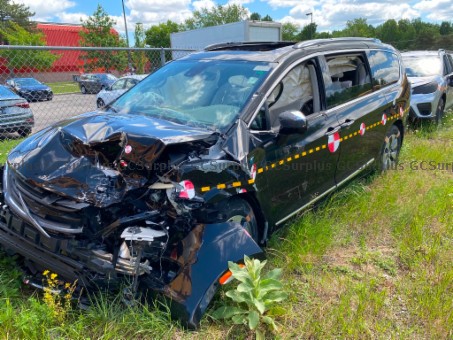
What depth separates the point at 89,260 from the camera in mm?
2195

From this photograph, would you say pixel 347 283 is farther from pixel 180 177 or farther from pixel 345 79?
pixel 345 79

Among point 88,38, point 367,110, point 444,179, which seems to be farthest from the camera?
point 88,38

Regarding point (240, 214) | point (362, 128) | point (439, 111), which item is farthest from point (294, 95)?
point (439, 111)

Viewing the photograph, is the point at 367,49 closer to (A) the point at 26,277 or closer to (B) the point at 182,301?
(B) the point at 182,301

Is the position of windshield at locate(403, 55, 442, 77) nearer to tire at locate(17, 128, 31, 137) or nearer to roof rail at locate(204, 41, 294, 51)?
roof rail at locate(204, 41, 294, 51)

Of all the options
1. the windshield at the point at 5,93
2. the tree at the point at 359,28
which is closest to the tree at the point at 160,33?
the tree at the point at 359,28

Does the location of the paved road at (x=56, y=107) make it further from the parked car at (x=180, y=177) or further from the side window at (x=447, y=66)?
the side window at (x=447, y=66)

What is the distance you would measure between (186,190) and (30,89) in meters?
7.86

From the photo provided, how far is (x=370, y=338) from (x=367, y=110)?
265 centimetres

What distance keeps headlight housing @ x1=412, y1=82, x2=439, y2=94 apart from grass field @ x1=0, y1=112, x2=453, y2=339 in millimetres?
3717

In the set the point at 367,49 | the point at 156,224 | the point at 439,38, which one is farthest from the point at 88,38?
the point at 439,38

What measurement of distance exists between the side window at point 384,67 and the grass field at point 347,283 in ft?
4.43

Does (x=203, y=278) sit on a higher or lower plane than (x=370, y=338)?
higher

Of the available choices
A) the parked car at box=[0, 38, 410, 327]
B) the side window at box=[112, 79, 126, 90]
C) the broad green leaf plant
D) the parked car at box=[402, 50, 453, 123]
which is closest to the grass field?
the broad green leaf plant
